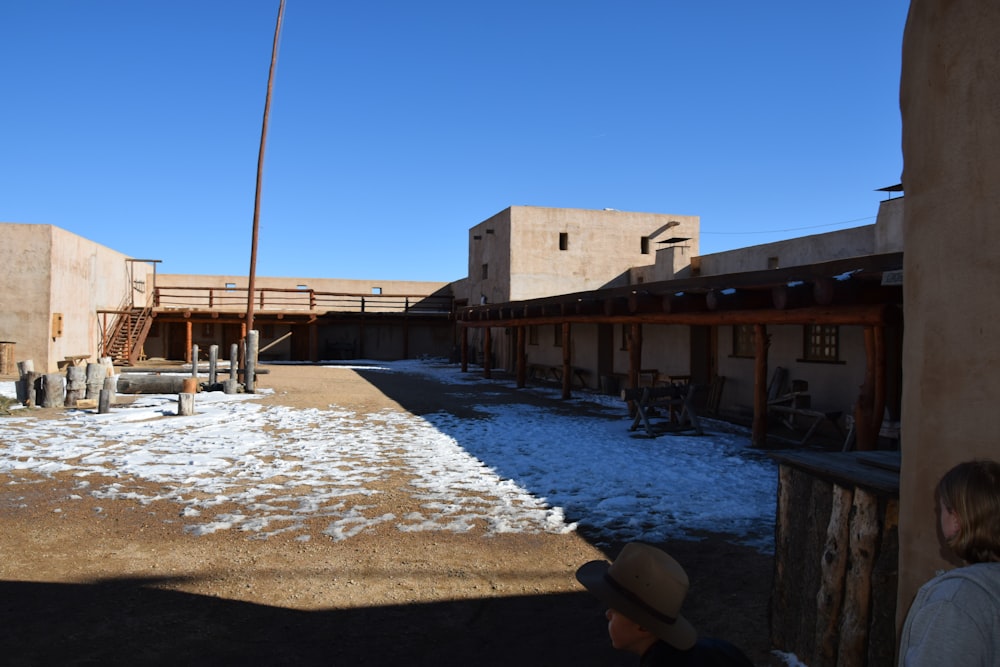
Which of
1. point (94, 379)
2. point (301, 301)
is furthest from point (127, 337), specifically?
point (94, 379)

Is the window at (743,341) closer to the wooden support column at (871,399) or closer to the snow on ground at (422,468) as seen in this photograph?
the snow on ground at (422,468)

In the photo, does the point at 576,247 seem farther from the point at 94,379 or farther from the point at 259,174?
the point at 94,379

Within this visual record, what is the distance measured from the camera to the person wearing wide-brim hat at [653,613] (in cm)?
184

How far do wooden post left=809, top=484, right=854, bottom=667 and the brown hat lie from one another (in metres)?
1.96

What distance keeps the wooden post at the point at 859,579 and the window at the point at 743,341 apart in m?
11.3

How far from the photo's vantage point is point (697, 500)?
7.52 metres

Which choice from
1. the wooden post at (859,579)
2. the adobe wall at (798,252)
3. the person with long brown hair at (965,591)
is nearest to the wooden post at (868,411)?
the wooden post at (859,579)

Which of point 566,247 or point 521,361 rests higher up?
point 566,247

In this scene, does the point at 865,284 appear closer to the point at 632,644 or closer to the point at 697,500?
the point at 697,500

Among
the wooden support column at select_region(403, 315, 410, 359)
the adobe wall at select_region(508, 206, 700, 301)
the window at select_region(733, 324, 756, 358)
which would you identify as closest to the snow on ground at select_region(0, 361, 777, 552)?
the window at select_region(733, 324, 756, 358)

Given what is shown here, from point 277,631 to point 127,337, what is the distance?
2955 cm

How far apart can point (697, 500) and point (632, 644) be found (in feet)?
19.5

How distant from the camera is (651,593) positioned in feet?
6.06

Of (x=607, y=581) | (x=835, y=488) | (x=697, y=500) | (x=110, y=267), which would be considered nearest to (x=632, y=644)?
(x=607, y=581)
